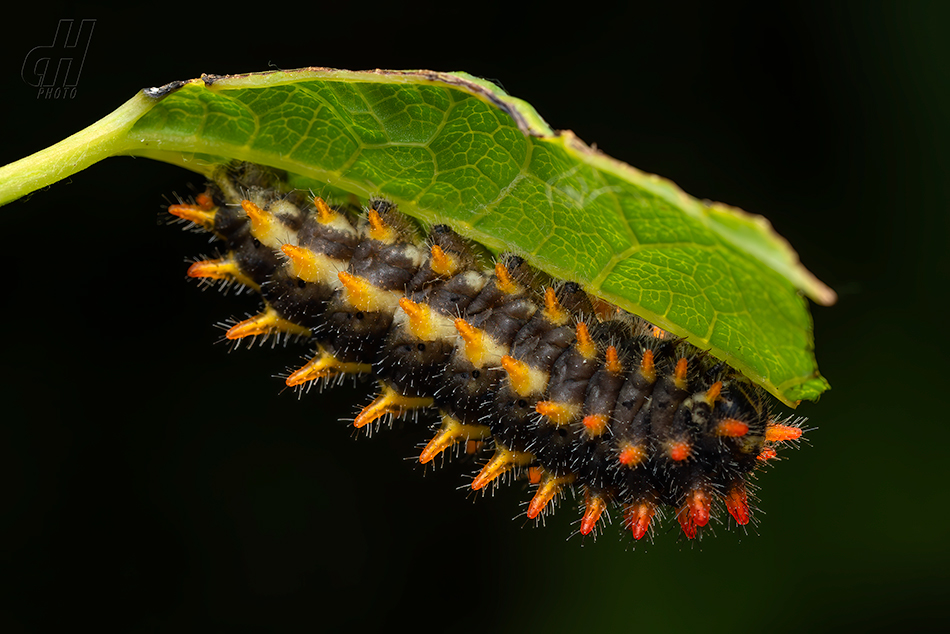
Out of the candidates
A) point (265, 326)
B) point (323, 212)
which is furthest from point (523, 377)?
point (265, 326)

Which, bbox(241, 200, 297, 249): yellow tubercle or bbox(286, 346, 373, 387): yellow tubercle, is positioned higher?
bbox(241, 200, 297, 249): yellow tubercle

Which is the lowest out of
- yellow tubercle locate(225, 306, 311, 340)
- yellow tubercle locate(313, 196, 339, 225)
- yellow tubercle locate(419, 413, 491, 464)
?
yellow tubercle locate(419, 413, 491, 464)

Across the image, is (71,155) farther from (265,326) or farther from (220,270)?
(265,326)

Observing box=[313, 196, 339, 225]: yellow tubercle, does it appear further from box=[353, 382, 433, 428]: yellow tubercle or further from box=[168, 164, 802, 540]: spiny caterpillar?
box=[353, 382, 433, 428]: yellow tubercle

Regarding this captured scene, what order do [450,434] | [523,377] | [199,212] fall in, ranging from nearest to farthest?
1. [523,377]
2. [450,434]
3. [199,212]

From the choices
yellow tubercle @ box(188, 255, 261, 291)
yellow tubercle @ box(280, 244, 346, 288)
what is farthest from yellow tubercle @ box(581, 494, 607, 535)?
yellow tubercle @ box(188, 255, 261, 291)

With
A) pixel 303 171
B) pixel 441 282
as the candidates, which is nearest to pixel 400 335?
pixel 441 282

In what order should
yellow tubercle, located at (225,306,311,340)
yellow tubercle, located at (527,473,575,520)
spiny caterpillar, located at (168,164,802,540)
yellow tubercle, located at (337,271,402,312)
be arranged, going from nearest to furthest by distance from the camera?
spiny caterpillar, located at (168,164,802,540)
yellow tubercle, located at (527,473,575,520)
yellow tubercle, located at (337,271,402,312)
yellow tubercle, located at (225,306,311,340)

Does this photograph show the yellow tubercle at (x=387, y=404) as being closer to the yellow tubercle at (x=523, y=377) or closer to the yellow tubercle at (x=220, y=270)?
the yellow tubercle at (x=523, y=377)
